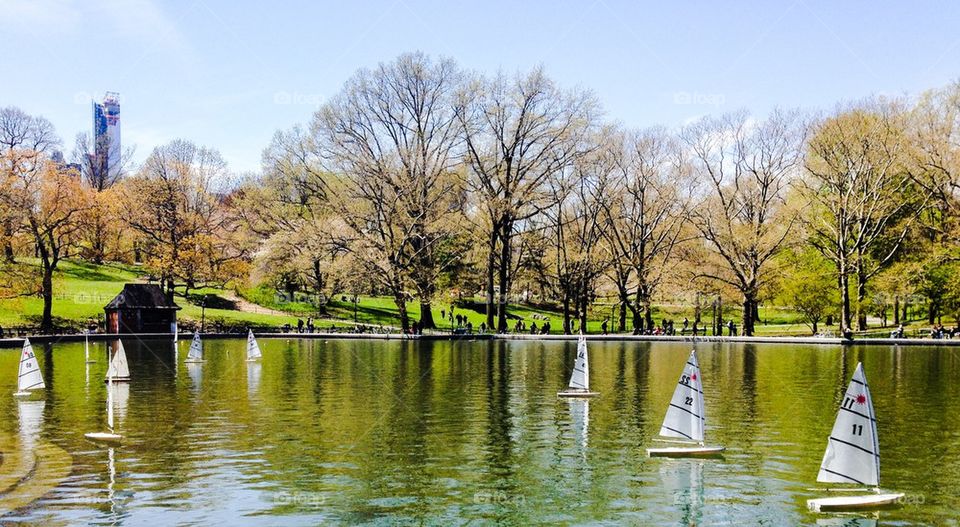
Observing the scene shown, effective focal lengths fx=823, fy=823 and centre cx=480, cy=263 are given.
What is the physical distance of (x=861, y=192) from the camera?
7906cm

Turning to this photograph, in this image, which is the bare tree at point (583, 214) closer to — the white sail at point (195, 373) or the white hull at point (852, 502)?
the white sail at point (195, 373)

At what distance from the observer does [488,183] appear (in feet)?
275

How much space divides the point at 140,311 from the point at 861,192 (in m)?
70.0

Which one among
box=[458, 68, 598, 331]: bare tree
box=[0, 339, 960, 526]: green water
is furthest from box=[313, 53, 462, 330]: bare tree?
box=[0, 339, 960, 526]: green water

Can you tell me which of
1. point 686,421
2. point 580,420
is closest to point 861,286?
point 580,420

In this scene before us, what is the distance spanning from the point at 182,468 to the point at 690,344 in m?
56.2

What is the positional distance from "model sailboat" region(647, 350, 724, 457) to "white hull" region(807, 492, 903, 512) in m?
5.33

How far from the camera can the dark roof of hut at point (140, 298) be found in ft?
253

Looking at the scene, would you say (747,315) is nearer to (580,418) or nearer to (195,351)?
(195,351)

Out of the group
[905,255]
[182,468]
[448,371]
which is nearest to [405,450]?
[182,468]

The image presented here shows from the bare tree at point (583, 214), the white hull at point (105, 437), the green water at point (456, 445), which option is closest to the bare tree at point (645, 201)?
the bare tree at point (583, 214)

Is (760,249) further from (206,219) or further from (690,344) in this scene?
(206,219)

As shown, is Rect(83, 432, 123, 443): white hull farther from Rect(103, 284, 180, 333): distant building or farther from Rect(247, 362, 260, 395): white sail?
Rect(103, 284, 180, 333): distant building

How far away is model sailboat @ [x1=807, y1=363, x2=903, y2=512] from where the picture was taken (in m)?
19.0
